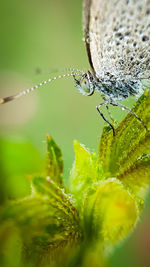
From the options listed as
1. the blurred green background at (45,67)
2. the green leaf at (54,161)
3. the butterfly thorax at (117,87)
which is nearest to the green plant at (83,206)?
the green leaf at (54,161)

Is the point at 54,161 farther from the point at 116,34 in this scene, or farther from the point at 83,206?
the point at 116,34

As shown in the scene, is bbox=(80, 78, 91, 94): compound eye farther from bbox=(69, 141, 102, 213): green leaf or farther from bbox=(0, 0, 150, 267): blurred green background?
bbox=(69, 141, 102, 213): green leaf

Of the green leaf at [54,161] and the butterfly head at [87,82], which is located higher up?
the butterfly head at [87,82]

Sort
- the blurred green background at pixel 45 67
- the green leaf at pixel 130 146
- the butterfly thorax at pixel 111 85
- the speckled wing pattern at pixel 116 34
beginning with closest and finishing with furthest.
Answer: the green leaf at pixel 130 146 < the speckled wing pattern at pixel 116 34 < the butterfly thorax at pixel 111 85 < the blurred green background at pixel 45 67

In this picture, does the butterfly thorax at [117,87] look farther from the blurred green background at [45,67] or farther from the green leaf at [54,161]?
the green leaf at [54,161]

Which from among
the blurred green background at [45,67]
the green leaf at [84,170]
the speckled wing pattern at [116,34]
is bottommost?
the green leaf at [84,170]
